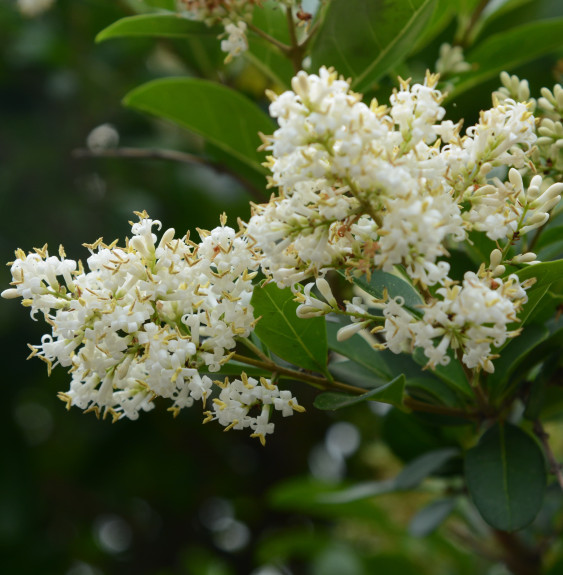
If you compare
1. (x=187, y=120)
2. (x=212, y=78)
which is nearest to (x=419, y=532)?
(x=187, y=120)

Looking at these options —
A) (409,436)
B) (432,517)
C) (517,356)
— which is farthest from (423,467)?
→ (517,356)

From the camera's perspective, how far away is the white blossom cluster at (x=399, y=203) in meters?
1.01

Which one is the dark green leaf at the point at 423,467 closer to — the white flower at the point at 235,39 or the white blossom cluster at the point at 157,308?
the white blossom cluster at the point at 157,308

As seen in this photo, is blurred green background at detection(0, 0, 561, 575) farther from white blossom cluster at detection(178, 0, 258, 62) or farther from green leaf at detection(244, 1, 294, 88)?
white blossom cluster at detection(178, 0, 258, 62)

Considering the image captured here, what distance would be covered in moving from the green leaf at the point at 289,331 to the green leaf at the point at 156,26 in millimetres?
795

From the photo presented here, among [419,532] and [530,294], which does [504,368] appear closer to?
[530,294]

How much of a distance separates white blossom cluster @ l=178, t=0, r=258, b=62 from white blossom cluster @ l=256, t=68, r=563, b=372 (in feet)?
1.69

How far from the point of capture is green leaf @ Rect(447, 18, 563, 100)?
6.42ft

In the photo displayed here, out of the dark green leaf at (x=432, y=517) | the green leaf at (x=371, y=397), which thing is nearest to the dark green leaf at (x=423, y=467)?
the dark green leaf at (x=432, y=517)

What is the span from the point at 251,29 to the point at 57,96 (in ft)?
7.28

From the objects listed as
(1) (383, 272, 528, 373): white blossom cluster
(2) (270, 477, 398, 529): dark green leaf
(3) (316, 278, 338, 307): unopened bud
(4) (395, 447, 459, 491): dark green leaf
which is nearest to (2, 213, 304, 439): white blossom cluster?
(3) (316, 278, 338, 307): unopened bud

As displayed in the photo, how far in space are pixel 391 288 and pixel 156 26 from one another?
3.07 ft

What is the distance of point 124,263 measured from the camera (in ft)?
3.87

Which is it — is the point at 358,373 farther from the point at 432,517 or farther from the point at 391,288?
the point at 432,517
